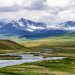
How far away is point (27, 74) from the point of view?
89.9 m

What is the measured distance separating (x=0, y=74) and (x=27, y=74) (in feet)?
25.0

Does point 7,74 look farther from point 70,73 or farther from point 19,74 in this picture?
point 70,73

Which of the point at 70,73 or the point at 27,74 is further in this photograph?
the point at 70,73

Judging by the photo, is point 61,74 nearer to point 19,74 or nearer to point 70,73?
point 70,73

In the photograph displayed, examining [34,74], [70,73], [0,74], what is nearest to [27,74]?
[34,74]

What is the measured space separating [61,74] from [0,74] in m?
17.3

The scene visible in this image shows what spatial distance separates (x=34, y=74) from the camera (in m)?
90.6

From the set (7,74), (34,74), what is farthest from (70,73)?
(7,74)

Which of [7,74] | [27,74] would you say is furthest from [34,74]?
[7,74]

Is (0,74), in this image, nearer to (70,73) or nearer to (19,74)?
(19,74)

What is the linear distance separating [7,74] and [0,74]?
230 centimetres

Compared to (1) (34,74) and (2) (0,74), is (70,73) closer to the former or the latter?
(1) (34,74)

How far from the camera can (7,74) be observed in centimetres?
9169

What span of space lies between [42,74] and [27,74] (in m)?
4.55
